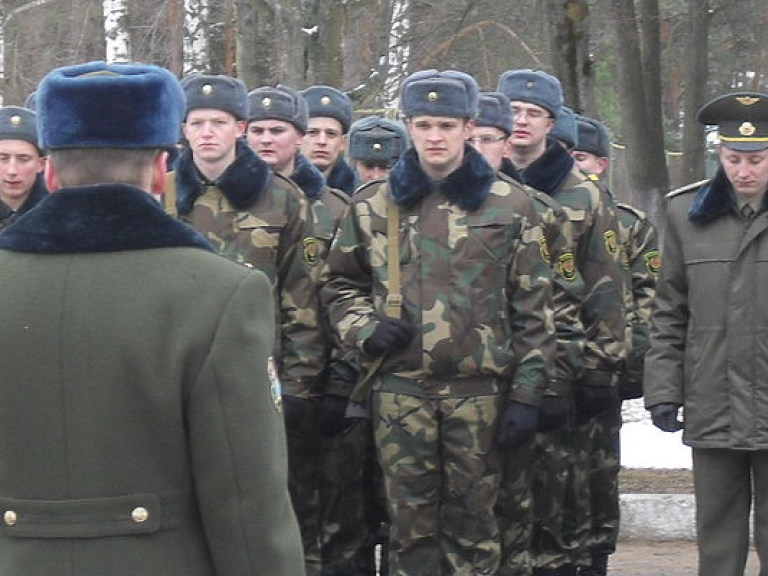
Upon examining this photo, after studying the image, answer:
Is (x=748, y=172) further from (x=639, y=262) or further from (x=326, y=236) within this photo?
(x=639, y=262)

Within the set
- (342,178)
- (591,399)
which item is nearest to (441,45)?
(342,178)

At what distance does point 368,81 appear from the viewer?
1928 centimetres

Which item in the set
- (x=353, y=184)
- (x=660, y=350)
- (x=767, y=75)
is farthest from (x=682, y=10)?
(x=660, y=350)

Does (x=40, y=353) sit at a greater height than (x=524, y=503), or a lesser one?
greater

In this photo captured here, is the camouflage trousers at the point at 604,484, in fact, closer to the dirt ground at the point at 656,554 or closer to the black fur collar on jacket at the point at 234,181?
the dirt ground at the point at 656,554

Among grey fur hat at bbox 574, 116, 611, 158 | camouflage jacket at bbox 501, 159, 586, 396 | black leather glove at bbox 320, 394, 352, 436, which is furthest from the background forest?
black leather glove at bbox 320, 394, 352, 436

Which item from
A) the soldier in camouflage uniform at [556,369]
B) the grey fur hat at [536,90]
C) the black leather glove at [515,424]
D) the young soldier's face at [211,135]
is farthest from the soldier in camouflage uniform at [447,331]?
the grey fur hat at [536,90]

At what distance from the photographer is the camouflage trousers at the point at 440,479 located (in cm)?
670

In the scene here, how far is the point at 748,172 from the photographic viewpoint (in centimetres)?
682

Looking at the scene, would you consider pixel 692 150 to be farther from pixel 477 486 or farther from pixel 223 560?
pixel 223 560

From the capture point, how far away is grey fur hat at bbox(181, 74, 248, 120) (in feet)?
23.3

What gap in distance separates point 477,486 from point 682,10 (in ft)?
59.1

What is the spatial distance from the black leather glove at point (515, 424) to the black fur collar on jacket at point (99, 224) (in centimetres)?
350

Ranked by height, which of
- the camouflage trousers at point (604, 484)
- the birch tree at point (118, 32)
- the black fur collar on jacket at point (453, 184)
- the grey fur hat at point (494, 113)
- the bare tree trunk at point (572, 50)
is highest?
the birch tree at point (118, 32)
